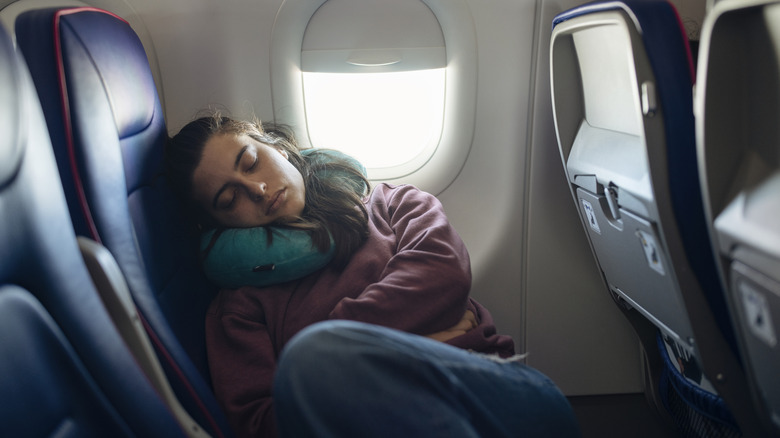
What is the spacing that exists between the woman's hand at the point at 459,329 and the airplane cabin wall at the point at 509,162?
1.94ft

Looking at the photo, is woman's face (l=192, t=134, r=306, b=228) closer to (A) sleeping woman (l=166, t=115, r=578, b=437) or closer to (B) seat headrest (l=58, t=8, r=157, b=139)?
(A) sleeping woman (l=166, t=115, r=578, b=437)

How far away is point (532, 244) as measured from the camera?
197cm

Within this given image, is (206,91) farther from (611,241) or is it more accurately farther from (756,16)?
(756,16)

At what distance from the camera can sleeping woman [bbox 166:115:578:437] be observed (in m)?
1.02

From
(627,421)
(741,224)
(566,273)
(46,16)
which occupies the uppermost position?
(46,16)

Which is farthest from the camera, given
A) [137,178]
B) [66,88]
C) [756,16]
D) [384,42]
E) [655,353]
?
[655,353]

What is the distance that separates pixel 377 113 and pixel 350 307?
0.87 meters

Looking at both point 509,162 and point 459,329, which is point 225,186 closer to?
point 459,329

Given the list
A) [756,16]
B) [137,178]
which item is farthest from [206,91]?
[756,16]

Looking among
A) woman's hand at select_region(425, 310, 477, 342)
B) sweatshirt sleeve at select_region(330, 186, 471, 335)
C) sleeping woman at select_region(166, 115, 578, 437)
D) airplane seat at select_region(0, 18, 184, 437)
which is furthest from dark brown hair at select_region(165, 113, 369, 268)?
airplane seat at select_region(0, 18, 184, 437)

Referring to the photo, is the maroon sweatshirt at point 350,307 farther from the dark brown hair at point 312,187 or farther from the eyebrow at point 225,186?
the eyebrow at point 225,186

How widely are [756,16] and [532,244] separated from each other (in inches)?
45.9

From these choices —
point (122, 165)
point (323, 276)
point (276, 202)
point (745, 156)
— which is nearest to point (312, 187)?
point (276, 202)

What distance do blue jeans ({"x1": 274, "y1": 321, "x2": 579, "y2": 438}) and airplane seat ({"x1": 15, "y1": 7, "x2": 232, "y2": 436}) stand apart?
14.7 inches
